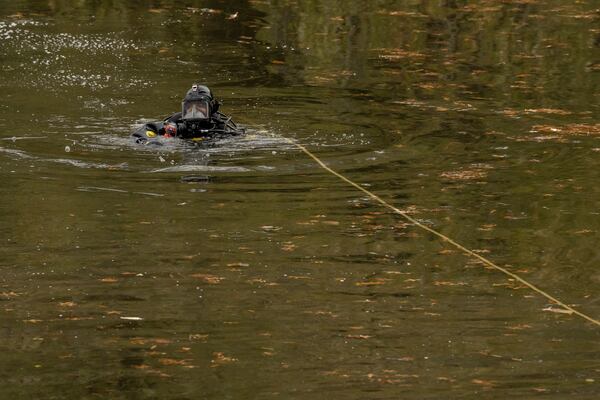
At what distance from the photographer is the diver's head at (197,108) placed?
16.6 m

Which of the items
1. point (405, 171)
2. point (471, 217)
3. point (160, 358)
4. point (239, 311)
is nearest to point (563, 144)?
point (405, 171)

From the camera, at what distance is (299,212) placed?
1412 centimetres

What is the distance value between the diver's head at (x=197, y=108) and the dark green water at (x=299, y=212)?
12.9 inches

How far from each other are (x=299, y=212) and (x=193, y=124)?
312 cm

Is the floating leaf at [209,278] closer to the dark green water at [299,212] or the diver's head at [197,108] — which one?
the dark green water at [299,212]

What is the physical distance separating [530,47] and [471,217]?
10.7 metres

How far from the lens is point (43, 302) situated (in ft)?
36.8

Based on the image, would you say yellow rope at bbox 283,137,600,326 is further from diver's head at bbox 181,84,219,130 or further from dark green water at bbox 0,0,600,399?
diver's head at bbox 181,84,219,130

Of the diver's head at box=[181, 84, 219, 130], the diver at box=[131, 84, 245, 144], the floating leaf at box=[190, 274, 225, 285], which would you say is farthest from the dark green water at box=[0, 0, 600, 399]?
the diver's head at box=[181, 84, 219, 130]

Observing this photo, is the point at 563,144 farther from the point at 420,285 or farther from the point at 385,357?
the point at 385,357

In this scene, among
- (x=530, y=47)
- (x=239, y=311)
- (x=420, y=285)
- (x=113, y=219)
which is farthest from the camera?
(x=530, y=47)

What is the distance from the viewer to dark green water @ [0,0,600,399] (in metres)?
9.93

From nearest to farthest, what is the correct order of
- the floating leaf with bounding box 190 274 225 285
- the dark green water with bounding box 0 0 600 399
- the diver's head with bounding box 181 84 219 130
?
1. the dark green water with bounding box 0 0 600 399
2. the floating leaf with bounding box 190 274 225 285
3. the diver's head with bounding box 181 84 219 130

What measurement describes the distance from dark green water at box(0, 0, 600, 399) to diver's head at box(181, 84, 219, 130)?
12.9 inches
